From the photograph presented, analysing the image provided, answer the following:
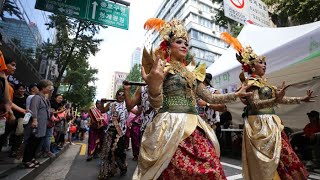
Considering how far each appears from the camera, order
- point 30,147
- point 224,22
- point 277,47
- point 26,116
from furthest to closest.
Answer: point 224,22, point 277,47, point 30,147, point 26,116

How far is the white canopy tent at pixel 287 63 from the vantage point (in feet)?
15.9

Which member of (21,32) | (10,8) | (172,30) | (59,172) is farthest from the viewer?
(21,32)

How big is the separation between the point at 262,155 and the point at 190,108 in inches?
63.5

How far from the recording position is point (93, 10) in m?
8.97

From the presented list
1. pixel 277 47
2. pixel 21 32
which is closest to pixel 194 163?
pixel 277 47

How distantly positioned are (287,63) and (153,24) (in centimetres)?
328

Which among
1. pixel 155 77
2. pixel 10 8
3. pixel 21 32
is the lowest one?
pixel 155 77

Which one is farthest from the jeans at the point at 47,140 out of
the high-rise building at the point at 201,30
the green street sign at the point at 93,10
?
the high-rise building at the point at 201,30

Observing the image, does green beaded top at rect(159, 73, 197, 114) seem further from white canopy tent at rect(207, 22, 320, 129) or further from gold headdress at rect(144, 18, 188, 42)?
white canopy tent at rect(207, 22, 320, 129)

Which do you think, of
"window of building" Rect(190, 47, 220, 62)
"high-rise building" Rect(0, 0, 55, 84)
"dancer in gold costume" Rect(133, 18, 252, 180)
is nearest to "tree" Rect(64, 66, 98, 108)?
"high-rise building" Rect(0, 0, 55, 84)

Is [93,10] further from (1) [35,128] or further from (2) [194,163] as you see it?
(2) [194,163]

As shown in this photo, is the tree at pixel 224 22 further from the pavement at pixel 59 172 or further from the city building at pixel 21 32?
the pavement at pixel 59 172

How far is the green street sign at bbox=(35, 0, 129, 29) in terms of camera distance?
8.27 meters

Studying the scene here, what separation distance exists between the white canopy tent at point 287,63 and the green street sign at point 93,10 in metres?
3.78
